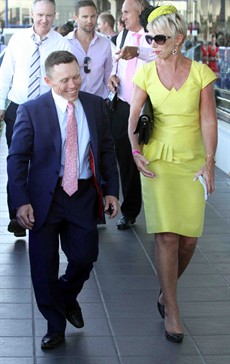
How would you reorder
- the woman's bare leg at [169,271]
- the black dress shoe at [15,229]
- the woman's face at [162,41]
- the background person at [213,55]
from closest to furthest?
the woman's face at [162,41]
the woman's bare leg at [169,271]
the black dress shoe at [15,229]
the background person at [213,55]

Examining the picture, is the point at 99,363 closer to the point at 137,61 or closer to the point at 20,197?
the point at 20,197

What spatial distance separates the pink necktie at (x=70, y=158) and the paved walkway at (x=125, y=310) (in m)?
0.96

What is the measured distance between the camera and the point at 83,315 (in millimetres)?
6230

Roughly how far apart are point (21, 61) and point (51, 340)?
324 cm

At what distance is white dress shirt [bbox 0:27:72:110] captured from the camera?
812 cm

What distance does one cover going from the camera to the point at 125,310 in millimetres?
6328

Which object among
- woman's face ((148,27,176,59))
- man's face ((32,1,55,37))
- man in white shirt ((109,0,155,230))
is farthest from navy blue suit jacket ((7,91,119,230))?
man in white shirt ((109,0,155,230))

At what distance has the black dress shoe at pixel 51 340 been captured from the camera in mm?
5562

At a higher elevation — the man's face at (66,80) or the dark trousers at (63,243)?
the man's face at (66,80)

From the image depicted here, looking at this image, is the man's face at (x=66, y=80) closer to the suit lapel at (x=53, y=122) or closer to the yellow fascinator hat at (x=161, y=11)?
the suit lapel at (x=53, y=122)

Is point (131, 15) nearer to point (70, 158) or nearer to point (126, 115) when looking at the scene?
point (126, 115)

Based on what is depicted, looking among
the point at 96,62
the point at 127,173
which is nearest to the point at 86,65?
the point at 96,62

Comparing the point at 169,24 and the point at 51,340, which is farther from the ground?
the point at 169,24

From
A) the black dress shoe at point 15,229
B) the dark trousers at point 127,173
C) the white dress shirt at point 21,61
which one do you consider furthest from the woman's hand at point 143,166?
the dark trousers at point 127,173
